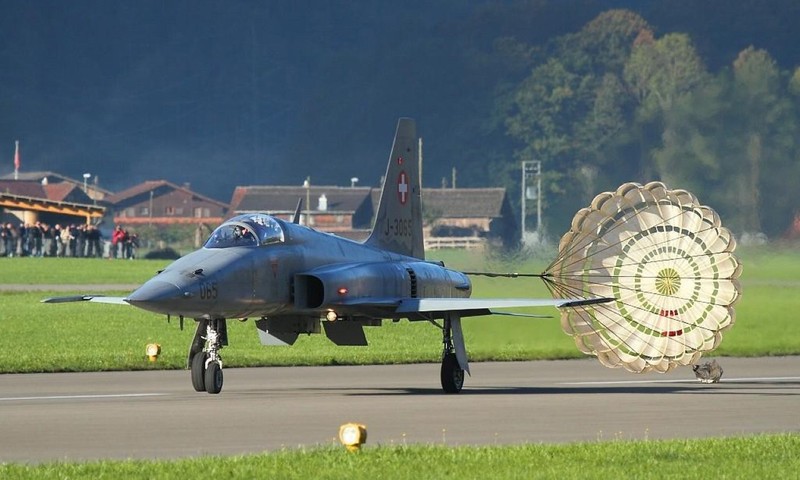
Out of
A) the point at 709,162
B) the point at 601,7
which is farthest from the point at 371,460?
the point at 601,7

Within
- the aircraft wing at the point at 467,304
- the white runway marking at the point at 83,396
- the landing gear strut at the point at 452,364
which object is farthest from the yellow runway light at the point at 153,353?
the landing gear strut at the point at 452,364

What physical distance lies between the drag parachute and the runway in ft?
1.88

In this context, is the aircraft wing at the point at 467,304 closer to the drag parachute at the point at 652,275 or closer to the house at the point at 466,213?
the drag parachute at the point at 652,275

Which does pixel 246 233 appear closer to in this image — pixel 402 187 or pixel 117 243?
pixel 402 187

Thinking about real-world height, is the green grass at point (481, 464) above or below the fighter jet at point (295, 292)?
below

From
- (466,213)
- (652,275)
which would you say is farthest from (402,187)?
(466,213)

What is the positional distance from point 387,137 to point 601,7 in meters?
33.8

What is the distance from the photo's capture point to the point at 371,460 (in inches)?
510

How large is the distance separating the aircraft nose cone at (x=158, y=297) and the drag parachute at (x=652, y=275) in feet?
20.8

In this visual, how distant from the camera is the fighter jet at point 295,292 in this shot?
1973 centimetres

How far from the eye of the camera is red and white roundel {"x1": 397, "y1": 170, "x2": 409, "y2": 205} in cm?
2561

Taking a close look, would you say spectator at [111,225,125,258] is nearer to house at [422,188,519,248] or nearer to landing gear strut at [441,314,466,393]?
house at [422,188,519,248]

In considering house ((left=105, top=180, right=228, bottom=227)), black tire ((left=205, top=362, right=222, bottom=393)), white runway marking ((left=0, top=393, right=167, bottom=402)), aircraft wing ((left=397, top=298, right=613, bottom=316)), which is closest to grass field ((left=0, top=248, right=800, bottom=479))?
white runway marking ((left=0, top=393, right=167, bottom=402))

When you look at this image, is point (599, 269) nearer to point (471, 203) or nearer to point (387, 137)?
point (471, 203)
